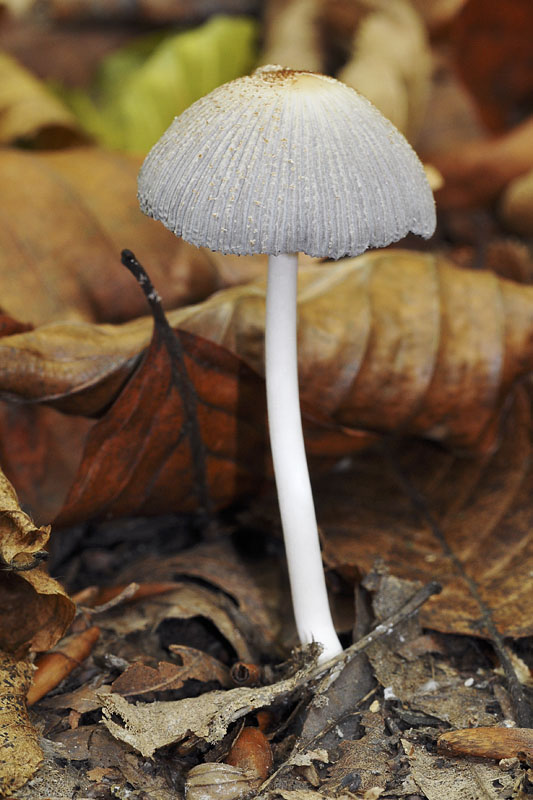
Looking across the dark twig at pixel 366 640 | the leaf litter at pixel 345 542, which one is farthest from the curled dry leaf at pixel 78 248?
the dark twig at pixel 366 640

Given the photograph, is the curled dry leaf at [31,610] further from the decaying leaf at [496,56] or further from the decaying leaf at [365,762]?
the decaying leaf at [496,56]

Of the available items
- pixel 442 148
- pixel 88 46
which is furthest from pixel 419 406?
pixel 88 46

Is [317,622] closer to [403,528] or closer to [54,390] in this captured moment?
[403,528]

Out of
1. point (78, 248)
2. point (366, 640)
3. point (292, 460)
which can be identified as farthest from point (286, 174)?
point (78, 248)

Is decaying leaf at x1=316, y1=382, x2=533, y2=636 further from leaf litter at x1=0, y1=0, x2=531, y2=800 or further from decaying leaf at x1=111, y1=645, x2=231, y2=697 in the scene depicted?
decaying leaf at x1=111, y1=645, x2=231, y2=697

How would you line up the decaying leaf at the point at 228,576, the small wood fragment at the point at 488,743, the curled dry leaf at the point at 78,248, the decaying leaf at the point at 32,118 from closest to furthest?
the small wood fragment at the point at 488,743, the decaying leaf at the point at 228,576, the curled dry leaf at the point at 78,248, the decaying leaf at the point at 32,118

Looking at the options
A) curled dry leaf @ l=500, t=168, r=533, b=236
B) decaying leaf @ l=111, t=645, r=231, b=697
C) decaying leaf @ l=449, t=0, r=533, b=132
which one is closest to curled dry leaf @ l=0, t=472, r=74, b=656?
decaying leaf @ l=111, t=645, r=231, b=697

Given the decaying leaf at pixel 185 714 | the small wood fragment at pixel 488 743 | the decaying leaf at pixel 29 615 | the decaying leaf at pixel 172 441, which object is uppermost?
the decaying leaf at pixel 172 441

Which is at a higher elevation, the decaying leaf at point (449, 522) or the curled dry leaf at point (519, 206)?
the curled dry leaf at point (519, 206)
